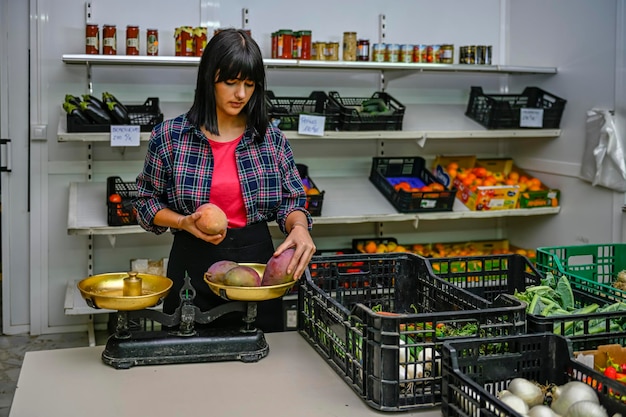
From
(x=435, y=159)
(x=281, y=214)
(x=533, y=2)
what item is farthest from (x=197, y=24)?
(x=281, y=214)

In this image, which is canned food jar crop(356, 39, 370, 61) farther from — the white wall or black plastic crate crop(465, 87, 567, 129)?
black plastic crate crop(465, 87, 567, 129)

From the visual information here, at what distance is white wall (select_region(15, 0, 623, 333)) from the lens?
4664 mm

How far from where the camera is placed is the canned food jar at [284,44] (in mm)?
4562

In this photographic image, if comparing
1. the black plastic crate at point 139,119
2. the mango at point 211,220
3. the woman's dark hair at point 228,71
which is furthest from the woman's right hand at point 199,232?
the black plastic crate at point 139,119

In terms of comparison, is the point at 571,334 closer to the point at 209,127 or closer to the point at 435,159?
the point at 209,127

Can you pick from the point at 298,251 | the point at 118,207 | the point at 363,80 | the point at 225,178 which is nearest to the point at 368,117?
the point at 363,80

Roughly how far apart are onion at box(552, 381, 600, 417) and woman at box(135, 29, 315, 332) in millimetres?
1052

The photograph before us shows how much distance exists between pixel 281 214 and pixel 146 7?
2.60m

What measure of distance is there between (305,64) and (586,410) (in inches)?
128

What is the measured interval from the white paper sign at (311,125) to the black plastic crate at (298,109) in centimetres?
6

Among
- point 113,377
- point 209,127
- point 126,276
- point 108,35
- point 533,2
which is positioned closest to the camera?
point 113,377

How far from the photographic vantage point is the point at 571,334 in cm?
210

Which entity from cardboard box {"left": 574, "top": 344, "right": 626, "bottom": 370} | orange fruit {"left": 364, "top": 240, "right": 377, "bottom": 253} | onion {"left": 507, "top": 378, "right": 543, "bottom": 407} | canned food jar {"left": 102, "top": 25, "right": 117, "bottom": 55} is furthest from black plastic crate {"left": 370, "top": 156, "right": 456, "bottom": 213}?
onion {"left": 507, "top": 378, "right": 543, "bottom": 407}

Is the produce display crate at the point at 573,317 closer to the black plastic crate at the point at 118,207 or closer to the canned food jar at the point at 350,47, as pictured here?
the black plastic crate at the point at 118,207
